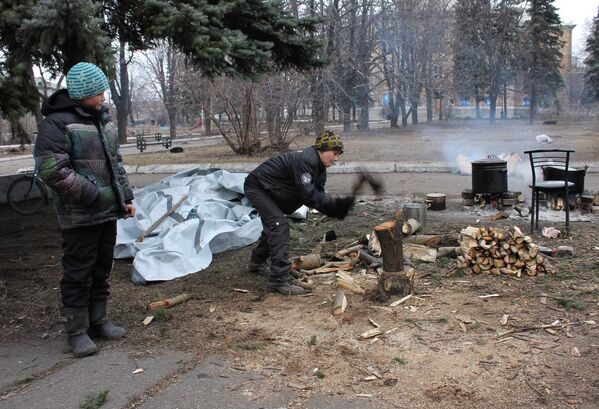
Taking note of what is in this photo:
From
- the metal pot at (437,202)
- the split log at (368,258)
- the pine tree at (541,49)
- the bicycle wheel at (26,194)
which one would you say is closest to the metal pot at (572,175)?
the metal pot at (437,202)

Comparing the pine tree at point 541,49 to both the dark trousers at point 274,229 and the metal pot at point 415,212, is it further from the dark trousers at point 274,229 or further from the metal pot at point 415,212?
the dark trousers at point 274,229

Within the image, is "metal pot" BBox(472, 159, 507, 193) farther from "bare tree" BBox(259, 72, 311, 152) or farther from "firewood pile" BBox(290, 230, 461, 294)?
"bare tree" BBox(259, 72, 311, 152)

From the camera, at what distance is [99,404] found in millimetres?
2932

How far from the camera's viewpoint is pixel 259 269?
17.3 feet

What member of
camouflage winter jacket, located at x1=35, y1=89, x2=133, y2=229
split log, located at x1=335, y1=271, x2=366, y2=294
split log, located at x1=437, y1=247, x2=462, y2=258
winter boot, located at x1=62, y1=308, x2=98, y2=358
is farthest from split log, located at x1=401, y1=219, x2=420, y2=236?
winter boot, located at x1=62, y1=308, x2=98, y2=358

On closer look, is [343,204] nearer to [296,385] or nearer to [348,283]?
[348,283]

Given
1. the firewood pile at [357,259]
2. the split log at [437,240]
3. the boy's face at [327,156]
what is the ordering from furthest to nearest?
the split log at [437,240], the firewood pile at [357,259], the boy's face at [327,156]

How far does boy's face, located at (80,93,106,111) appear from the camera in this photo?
3.47 m

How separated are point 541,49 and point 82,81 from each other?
42595mm

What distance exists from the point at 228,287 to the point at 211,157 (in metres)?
13.1

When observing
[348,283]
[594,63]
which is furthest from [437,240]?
[594,63]

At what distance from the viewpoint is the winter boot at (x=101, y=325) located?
3756 millimetres

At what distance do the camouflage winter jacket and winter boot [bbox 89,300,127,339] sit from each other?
2.05 ft

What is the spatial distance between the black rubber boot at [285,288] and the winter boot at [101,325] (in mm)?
1295
